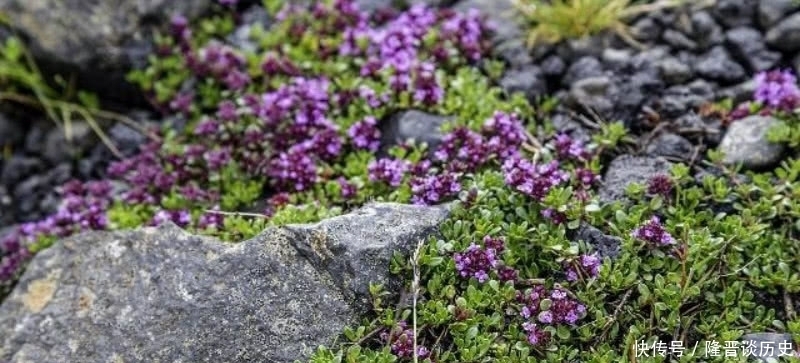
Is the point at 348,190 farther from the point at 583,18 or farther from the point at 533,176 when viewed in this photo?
the point at 583,18

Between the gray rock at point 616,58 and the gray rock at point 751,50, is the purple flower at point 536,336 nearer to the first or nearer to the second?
the gray rock at point 616,58

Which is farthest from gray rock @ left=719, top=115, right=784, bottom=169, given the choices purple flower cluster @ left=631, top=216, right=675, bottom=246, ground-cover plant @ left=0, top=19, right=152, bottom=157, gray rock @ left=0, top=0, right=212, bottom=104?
gray rock @ left=0, top=0, right=212, bottom=104

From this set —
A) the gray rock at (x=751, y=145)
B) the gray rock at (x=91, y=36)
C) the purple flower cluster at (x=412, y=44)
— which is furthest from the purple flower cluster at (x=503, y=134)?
the gray rock at (x=91, y=36)

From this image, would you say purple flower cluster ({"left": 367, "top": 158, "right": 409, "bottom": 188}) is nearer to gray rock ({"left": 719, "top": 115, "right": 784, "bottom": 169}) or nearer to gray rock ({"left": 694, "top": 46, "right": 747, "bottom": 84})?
gray rock ({"left": 719, "top": 115, "right": 784, "bottom": 169})

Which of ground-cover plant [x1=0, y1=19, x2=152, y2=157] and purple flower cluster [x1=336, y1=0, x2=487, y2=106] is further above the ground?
purple flower cluster [x1=336, y1=0, x2=487, y2=106]

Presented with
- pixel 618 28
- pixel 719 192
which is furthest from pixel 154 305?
pixel 618 28

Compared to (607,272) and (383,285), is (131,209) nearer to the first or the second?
(383,285)

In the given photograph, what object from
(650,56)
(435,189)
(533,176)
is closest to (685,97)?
(650,56)
